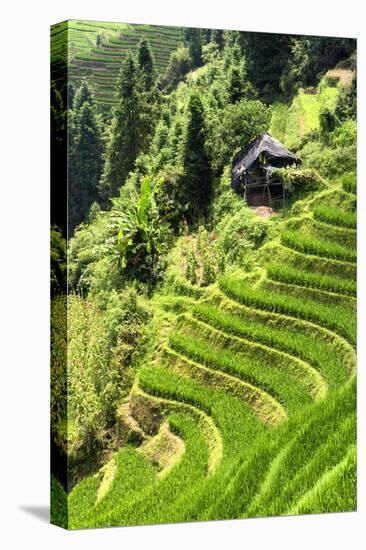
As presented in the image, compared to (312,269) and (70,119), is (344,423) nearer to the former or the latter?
(312,269)

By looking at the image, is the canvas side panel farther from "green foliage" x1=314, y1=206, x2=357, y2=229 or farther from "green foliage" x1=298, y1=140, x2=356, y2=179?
"green foliage" x1=314, y1=206, x2=357, y2=229

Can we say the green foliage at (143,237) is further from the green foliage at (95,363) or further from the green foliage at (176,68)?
the green foliage at (176,68)

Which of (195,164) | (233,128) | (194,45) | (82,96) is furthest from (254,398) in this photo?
(194,45)

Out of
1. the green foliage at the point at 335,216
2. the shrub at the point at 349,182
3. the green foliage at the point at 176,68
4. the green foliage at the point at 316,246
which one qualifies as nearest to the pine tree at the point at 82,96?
the green foliage at the point at 176,68

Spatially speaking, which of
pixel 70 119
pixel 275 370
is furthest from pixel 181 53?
pixel 275 370

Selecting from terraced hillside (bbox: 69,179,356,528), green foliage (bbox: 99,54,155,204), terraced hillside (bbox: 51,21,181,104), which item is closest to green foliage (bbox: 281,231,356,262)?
terraced hillside (bbox: 69,179,356,528)
